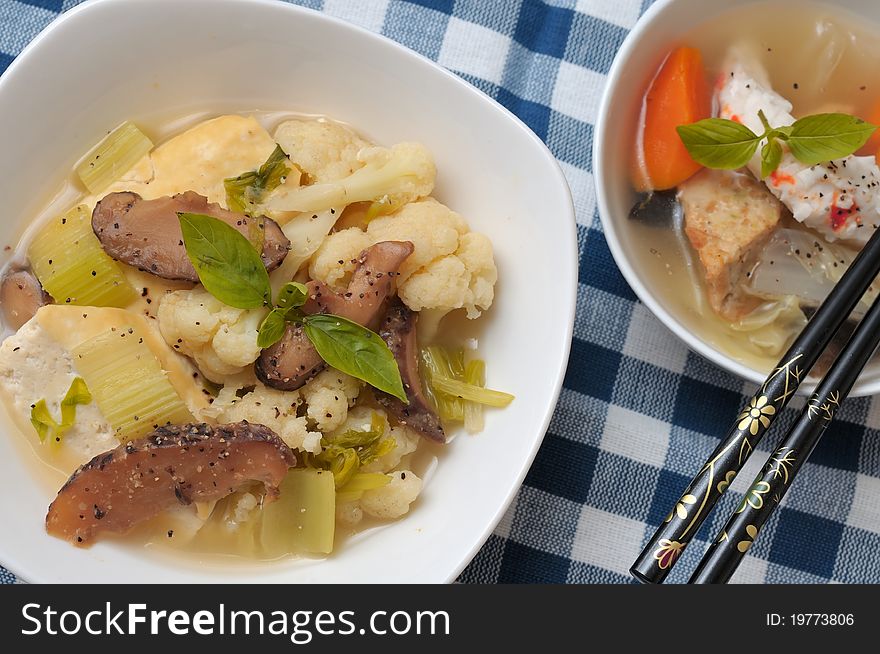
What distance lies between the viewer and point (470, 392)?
181 centimetres

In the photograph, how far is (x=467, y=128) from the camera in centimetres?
180

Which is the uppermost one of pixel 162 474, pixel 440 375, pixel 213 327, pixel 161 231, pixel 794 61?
pixel 794 61

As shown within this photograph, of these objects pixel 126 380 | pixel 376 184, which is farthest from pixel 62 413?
pixel 376 184

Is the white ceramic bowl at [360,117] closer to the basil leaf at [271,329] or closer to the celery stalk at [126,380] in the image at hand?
the celery stalk at [126,380]

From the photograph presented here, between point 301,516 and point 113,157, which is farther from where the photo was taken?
point 113,157

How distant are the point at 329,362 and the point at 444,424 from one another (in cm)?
37

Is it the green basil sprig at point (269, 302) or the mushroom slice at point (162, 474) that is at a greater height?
the green basil sprig at point (269, 302)

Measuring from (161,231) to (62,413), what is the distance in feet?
1.40

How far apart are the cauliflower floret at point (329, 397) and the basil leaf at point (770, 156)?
42.0 inches

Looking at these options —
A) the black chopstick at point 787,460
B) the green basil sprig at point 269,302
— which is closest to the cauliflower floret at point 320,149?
the green basil sprig at point 269,302

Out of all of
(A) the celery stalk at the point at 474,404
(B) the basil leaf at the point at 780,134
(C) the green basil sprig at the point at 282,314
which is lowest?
(A) the celery stalk at the point at 474,404

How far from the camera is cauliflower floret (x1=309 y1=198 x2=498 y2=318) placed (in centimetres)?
171

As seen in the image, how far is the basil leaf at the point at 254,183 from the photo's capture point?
175 cm

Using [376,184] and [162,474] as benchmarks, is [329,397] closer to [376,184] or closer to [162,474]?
[162,474]
